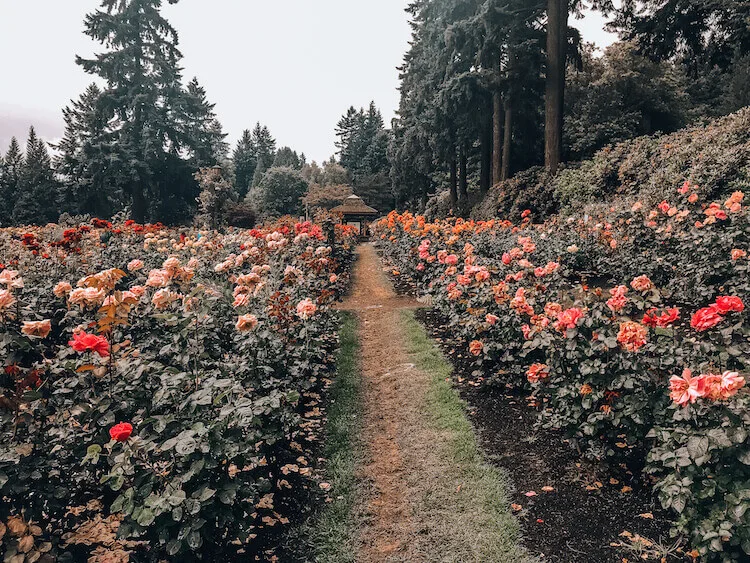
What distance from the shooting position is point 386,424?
439 cm

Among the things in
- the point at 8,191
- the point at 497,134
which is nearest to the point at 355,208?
the point at 497,134

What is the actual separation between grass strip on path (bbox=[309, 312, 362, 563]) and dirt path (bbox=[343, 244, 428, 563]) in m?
0.10

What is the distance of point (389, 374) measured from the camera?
5555 mm

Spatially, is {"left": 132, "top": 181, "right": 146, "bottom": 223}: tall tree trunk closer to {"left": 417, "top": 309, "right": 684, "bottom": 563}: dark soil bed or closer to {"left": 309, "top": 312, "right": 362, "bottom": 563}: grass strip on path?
{"left": 309, "top": 312, "right": 362, "bottom": 563}: grass strip on path

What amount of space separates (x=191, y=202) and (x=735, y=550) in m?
33.7

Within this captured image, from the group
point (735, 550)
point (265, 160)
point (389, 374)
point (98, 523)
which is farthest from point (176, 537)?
point (265, 160)

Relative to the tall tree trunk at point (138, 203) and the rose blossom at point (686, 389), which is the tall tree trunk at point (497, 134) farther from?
the tall tree trunk at point (138, 203)

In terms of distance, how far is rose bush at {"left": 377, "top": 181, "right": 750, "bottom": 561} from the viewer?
87.7 inches

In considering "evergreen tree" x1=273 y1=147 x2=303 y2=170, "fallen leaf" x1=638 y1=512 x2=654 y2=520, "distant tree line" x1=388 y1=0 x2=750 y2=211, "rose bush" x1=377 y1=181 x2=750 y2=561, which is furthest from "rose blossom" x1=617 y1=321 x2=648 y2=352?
"evergreen tree" x1=273 y1=147 x2=303 y2=170

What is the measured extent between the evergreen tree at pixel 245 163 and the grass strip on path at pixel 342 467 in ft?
223

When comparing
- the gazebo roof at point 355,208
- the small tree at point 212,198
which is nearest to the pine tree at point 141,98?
the small tree at point 212,198

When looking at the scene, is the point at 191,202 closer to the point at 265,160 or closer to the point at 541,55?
the point at 541,55

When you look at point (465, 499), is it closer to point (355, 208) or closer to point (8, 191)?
point (355, 208)

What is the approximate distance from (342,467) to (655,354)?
7.76 feet
